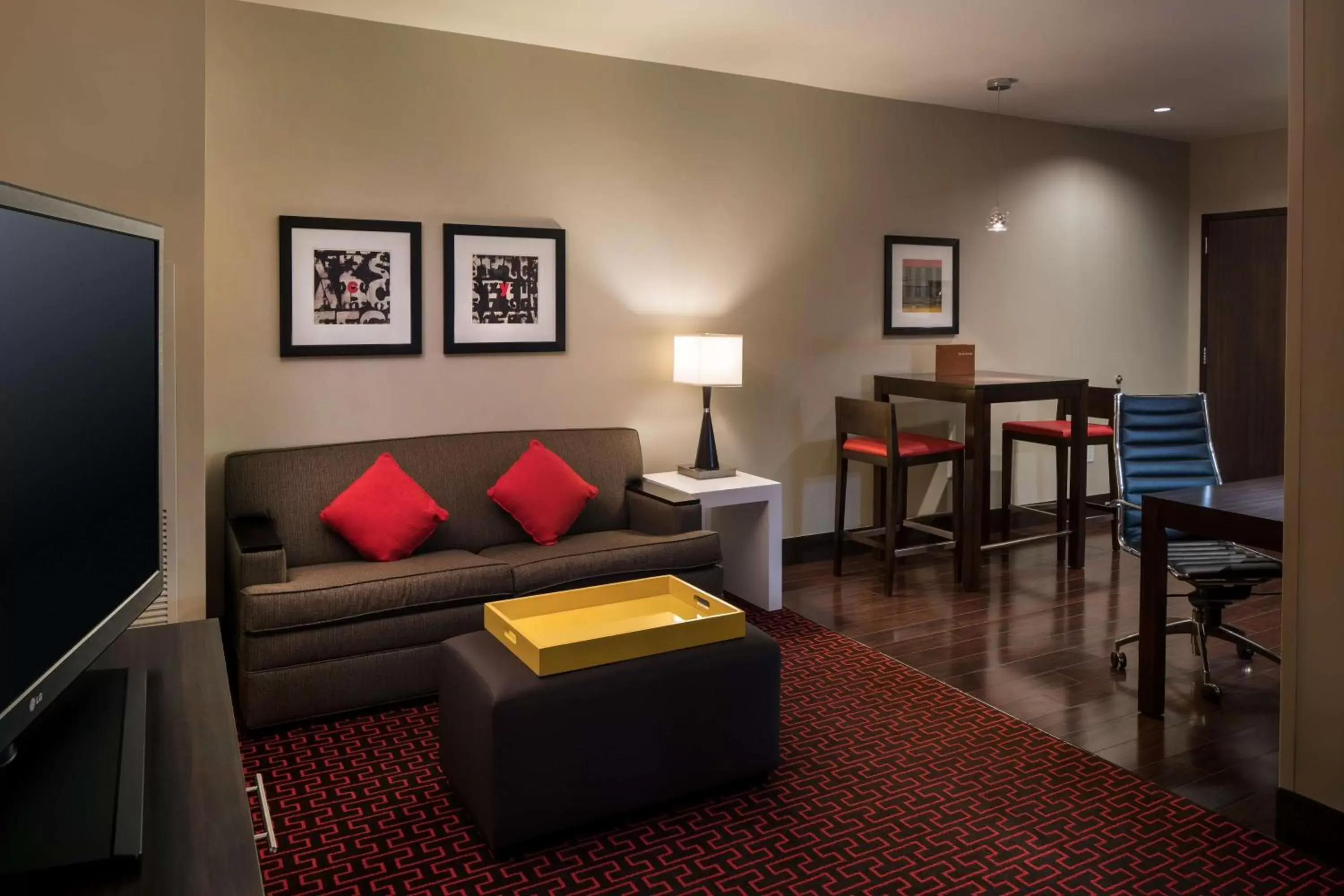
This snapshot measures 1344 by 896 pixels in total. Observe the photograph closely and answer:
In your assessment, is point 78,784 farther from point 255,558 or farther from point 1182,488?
point 1182,488

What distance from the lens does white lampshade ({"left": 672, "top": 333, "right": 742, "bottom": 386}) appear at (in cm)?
470

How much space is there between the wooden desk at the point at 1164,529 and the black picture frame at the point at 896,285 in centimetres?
249

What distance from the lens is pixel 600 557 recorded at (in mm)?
3967

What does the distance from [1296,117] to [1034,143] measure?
3.99 meters

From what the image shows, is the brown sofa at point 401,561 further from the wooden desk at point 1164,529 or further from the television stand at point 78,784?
the television stand at point 78,784

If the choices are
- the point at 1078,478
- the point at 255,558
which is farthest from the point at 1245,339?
the point at 255,558

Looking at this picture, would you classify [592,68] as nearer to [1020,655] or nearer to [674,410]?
[674,410]

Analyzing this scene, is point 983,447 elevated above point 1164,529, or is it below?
above

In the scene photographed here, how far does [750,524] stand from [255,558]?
2.22 metres

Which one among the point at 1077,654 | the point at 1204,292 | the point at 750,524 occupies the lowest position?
the point at 1077,654

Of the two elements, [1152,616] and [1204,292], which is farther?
[1204,292]

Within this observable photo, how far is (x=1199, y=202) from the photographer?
6.99 metres

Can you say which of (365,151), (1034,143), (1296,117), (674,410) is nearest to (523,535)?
(674,410)

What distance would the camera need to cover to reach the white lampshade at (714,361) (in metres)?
4.70
